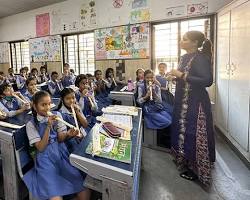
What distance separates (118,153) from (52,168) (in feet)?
1.89

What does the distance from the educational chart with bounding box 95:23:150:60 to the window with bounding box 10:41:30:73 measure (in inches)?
122

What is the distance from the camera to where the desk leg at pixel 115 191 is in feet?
3.89

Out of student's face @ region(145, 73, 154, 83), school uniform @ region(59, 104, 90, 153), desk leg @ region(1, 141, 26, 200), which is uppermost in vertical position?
student's face @ region(145, 73, 154, 83)

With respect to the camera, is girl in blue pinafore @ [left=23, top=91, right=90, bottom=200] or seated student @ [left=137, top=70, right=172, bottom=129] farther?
seated student @ [left=137, top=70, right=172, bottom=129]

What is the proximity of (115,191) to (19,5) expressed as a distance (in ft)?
22.2

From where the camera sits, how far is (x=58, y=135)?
182cm

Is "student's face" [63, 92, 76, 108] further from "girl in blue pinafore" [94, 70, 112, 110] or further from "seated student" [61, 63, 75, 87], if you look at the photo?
"seated student" [61, 63, 75, 87]

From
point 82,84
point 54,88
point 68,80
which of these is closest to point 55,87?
point 54,88

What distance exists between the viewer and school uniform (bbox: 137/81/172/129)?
3057mm

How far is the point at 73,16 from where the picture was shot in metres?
5.91

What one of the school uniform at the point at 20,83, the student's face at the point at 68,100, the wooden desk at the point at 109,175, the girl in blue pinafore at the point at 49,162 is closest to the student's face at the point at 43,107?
the girl in blue pinafore at the point at 49,162

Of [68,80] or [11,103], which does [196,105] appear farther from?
[68,80]

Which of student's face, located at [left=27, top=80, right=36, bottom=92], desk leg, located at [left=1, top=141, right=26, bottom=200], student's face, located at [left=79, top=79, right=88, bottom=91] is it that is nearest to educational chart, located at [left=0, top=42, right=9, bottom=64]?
student's face, located at [left=27, top=80, right=36, bottom=92]

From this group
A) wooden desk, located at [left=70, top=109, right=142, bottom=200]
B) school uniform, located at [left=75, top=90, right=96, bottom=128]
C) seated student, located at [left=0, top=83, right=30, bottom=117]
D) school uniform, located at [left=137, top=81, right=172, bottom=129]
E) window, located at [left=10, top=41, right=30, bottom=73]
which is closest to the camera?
wooden desk, located at [left=70, top=109, right=142, bottom=200]
